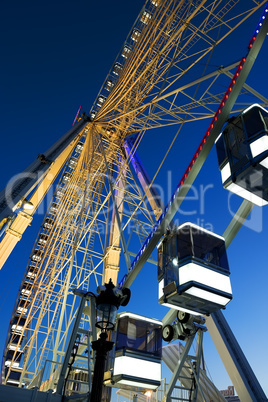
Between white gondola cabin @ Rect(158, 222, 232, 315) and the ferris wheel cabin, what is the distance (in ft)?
4.95

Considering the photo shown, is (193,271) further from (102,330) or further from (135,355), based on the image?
(135,355)

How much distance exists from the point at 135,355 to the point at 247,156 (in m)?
5.09

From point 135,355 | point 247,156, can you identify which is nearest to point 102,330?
point 135,355

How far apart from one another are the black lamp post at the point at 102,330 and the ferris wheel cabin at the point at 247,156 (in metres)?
3.04

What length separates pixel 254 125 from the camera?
6.18 meters

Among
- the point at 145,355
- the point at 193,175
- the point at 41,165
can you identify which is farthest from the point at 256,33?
the point at 145,355

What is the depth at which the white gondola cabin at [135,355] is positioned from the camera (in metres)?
7.54

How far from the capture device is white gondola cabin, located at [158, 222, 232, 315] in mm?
6586

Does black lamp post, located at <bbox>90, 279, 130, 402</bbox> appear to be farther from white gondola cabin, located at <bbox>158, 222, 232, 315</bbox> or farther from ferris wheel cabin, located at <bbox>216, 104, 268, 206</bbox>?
ferris wheel cabin, located at <bbox>216, 104, 268, 206</bbox>

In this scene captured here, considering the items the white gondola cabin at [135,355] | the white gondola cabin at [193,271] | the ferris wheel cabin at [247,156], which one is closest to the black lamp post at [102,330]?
the white gondola cabin at [193,271]

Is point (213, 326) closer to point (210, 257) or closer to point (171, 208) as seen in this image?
point (210, 257)

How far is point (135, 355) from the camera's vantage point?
7.72m

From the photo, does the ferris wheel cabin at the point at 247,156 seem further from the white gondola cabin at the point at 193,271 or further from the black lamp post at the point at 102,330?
the black lamp post at the point at 102,330

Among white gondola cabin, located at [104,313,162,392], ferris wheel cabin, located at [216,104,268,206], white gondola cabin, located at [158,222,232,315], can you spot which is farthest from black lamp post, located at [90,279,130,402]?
ferris wheel cabin, located at [216,104,268,206]
